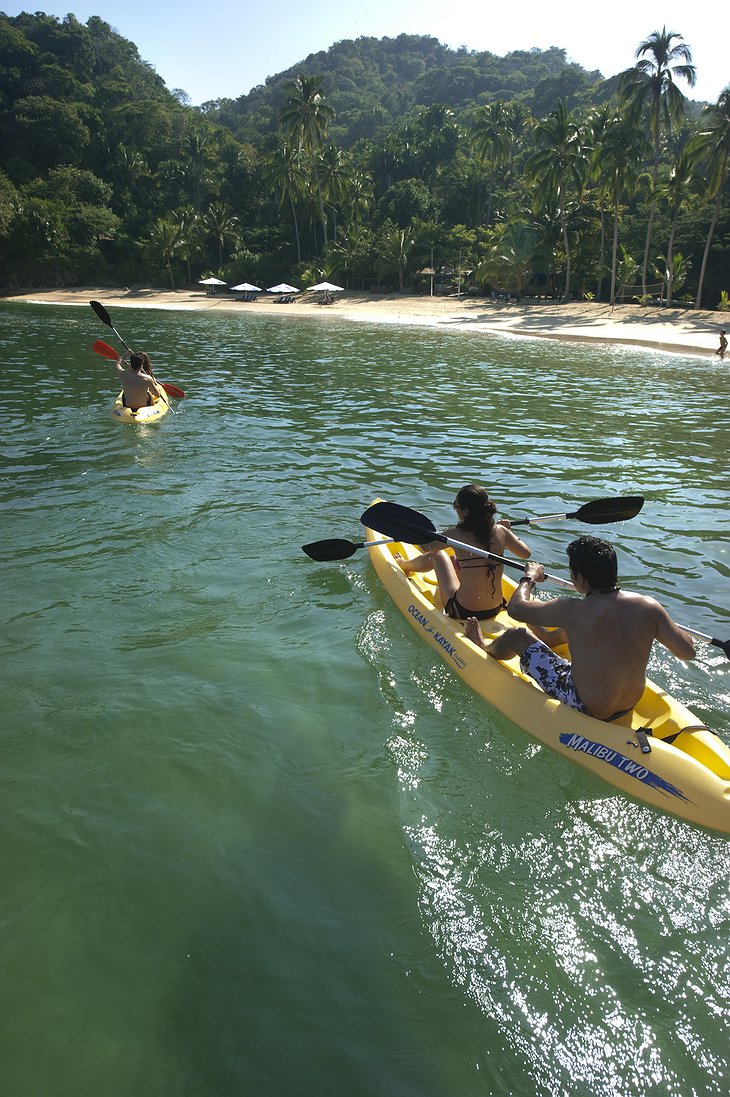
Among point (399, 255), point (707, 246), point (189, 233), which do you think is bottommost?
point (707, 246)

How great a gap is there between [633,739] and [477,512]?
1.95 m

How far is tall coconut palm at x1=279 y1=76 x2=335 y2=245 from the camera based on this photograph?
4856cm

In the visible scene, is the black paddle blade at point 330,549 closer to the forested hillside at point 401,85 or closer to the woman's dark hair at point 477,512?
the woman's dark hair at point 477,512

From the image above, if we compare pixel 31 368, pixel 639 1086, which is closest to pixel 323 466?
pixel 639 1086

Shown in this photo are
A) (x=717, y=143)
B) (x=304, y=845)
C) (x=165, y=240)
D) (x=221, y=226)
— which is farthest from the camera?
(x=221, y=226)

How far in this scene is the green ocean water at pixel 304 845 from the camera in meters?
2.63

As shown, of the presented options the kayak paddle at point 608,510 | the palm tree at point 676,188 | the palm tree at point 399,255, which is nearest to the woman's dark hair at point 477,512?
the kayak paddle at point 608,510

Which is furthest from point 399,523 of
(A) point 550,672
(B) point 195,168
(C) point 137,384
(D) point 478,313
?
(B) point 195,168

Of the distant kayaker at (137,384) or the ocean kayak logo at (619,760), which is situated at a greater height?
the distant kayaker at (137,384)

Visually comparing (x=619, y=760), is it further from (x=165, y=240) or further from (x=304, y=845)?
(x=165, y=240)

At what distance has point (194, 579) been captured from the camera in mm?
6660

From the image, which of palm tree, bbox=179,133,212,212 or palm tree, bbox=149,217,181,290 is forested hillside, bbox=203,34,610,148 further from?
palm tree, bbox=149,217,181,290

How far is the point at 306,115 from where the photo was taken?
161ft

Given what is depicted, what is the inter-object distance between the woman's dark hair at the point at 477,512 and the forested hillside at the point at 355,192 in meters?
35.4
